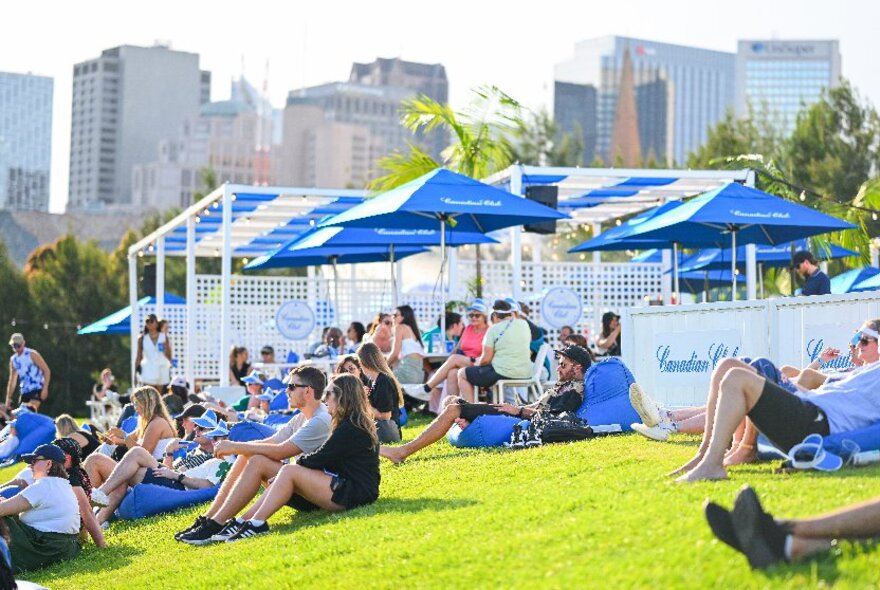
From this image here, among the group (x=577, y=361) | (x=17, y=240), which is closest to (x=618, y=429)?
(x=577, y=361)

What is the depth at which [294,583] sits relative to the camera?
8375mm

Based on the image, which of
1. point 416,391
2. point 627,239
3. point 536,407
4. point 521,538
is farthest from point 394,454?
point 627,239

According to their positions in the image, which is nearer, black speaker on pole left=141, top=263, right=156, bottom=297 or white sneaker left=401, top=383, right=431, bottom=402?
white sneaker left=401, top=383, right=431, bottom=402

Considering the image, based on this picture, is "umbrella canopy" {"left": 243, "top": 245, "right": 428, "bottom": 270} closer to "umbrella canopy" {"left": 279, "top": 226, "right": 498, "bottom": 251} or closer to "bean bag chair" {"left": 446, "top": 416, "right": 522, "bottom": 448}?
"umbrella canopy" {"left": 279, "top": 226, "right": 498, "bottom": 251}

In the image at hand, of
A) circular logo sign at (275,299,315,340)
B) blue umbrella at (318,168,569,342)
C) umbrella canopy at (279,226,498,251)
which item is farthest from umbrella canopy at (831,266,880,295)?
circular logo sign at (275,299,315,340)

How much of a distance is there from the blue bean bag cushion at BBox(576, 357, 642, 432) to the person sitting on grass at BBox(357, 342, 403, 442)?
2039mm

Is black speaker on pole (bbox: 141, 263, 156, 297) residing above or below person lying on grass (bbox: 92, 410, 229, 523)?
above

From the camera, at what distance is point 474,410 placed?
1257 centimetres

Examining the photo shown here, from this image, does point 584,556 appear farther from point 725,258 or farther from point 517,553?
point 725,258

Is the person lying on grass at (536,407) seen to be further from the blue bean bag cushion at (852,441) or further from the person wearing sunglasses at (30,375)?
the person wearing sunglasses at (30,375)

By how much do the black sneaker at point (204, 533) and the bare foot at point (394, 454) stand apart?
238cm

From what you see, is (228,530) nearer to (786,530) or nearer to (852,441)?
(852,441)

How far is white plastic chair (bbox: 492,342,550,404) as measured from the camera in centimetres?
1476

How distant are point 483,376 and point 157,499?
142 inches
